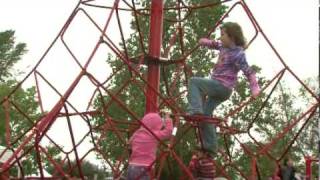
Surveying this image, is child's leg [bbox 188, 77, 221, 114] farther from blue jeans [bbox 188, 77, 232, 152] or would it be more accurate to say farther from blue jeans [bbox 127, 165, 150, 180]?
blue jeans [bbox 127, 165, 150, 180]

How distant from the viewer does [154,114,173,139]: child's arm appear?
14.2 feet

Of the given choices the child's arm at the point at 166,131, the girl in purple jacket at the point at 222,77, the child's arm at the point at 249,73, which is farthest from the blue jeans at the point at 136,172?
the child's arm at the point at 249,73

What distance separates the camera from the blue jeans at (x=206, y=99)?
454 centimetres

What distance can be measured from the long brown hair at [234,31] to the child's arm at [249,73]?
5.2 inches

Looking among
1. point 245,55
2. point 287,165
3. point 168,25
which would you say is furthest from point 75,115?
point 168,25

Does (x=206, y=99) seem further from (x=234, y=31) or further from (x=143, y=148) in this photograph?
(x=143, y=148)

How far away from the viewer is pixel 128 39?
22.4m

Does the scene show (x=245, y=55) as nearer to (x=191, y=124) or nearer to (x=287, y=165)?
(x=191, y=124)

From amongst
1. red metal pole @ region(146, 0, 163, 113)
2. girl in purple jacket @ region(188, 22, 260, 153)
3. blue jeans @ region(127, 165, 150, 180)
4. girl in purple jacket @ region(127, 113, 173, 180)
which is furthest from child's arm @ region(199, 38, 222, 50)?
blue jeans @ region(127, 165, 150, 180)

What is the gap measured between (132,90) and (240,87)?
13.2 ft

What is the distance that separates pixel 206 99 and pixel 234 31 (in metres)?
0.62

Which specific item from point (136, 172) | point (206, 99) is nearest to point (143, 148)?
point (136, 172)

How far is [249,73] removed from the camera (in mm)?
4520

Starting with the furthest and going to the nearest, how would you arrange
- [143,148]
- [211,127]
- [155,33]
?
1. [155,33]
2. [211,127]
3. [143,148]
